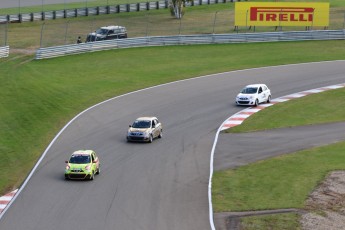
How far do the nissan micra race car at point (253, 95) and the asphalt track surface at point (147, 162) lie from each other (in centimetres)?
84

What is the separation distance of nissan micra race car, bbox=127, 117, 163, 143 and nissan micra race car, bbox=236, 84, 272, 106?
9491mm

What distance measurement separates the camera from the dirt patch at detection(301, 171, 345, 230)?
3145cm

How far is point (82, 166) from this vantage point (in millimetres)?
37500

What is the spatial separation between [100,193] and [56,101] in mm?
19504

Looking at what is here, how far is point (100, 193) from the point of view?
35.8m

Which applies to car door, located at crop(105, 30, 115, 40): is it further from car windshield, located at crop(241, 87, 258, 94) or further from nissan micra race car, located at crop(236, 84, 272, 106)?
car windshield, located at crop(241, 87, 258, 94)

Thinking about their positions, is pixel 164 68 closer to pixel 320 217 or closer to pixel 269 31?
pixel 269 31

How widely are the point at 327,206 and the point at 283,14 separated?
162ft

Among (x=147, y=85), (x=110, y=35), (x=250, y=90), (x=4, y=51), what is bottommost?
(x=147, y=85)

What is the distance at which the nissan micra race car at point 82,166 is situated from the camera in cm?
3747

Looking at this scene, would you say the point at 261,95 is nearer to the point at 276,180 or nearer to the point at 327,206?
the point at 276,180

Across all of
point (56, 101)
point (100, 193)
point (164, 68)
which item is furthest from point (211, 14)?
point (100, 193)

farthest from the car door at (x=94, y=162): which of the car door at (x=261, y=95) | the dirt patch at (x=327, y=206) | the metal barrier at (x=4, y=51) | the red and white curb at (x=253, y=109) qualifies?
the metal barrier at (x=4, y=51)

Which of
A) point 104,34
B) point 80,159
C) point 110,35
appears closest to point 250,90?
point 80,159
